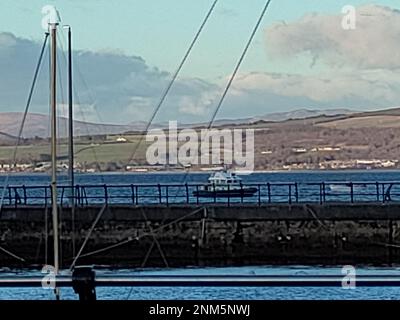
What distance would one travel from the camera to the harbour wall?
3759 centimetres

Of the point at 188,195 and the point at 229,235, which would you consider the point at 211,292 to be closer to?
the point at 229,235

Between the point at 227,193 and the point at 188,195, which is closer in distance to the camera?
the point at 188,195

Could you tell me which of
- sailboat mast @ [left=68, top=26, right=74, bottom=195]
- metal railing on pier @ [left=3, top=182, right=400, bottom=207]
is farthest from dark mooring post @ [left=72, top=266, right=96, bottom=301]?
metal railing on pier @ [left=3, top=182, right=400, bottom=207]

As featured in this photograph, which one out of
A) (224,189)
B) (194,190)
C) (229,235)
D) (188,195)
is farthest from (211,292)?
(224,189)

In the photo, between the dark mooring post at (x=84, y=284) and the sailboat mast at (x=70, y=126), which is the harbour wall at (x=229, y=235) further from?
the dark mooring post at (x=84, y=284)

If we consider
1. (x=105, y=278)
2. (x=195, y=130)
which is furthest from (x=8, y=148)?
(x=105, y=278)

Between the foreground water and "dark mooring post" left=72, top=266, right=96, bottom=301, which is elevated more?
"dark mooring post" left=72, top=266, right=96, bottom=301

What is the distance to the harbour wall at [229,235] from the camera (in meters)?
37.6

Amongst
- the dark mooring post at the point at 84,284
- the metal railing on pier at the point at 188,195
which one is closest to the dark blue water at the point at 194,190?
the metal railing on pier at the point at 188,195

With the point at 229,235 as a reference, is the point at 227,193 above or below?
above

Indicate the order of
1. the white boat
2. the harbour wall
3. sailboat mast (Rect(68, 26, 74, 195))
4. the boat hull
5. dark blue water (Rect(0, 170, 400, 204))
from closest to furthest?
sailboat mast (Rect(68, 26, 74, 195))
dark blue water (Rect(0, 170, 400, 204))
the harbour wall
the white boat
the boat hull

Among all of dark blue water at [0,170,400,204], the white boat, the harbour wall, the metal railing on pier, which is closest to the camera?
dark blue water at [0,170,400,204]

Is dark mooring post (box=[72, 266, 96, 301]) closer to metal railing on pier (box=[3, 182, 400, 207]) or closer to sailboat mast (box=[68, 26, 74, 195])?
sailboat mast (box=[68, 26, 74, 195])

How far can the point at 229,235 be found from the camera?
1503 inches
